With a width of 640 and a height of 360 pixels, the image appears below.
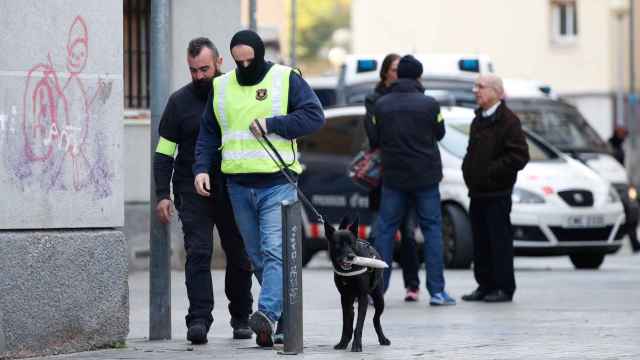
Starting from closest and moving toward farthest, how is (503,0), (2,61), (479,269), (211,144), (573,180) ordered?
1. (2,61)
2. (211,144)
3. (479,269)
4. (573,180)
5. (503,0)

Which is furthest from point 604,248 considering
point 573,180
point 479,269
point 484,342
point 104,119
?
point 104,119

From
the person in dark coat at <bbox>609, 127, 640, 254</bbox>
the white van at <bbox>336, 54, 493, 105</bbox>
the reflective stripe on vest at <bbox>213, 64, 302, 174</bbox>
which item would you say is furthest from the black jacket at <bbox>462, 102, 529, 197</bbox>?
the person in dark coat at <bbox>609, 127, 640, 254</bbox>

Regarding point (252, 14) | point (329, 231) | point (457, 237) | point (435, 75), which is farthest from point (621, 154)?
point (329, 231)

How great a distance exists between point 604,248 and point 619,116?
122 ft

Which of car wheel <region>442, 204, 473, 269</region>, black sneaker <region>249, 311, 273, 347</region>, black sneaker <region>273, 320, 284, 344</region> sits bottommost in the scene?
car wheel <region>442, 204, 473, 269</region>

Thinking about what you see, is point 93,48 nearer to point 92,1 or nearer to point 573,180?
point 92,1

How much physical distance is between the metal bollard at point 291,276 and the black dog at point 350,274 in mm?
201

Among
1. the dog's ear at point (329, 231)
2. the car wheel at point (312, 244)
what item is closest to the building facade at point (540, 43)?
the car wheel at point (312, 244)

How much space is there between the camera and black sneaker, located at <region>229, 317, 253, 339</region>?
1056cm

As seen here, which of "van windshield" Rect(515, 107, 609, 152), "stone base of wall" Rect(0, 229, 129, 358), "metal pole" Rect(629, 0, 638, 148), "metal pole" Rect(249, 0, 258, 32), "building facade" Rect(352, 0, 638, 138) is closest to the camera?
"stone base of wall" Rect(0, 229, 129, 358)

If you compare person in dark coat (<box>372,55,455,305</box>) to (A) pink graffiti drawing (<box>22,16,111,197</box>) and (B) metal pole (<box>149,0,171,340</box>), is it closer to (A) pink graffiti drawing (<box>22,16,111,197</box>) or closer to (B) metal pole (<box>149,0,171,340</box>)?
(B) metal pole (<box>149,0,171,340</box>)

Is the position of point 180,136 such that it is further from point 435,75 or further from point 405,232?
point 435,75

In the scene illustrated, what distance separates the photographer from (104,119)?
9773 mm

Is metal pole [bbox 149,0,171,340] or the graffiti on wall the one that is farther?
metal pole [bbox 149,0,171,340]
